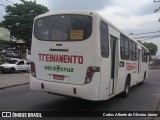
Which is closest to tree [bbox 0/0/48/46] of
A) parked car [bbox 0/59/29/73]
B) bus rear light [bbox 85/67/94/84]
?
parked car [bbox 0/59/29/73]

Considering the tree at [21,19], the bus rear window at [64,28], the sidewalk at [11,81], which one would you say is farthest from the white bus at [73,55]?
the tree at [21,19]

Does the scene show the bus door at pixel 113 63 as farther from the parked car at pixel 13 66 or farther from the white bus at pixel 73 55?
the parked car at pixel 13 66

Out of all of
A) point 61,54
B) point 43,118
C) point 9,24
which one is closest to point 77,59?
point 61,54

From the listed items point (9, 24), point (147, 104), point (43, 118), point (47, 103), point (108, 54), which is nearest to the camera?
point (43, 118)

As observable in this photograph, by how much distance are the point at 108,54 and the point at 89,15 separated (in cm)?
149

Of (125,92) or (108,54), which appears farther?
(125,92)

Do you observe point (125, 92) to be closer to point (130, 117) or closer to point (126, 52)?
point (126, 52)

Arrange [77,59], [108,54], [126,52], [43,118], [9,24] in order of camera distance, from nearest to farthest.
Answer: [43,118] < [77,59] < [108,54] < [126,52] < [9,24]

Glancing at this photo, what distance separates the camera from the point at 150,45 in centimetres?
10581

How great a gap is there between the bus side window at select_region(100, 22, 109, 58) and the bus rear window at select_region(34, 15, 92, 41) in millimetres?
525

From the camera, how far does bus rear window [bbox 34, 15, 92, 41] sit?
862cm

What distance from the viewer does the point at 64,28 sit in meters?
8.88

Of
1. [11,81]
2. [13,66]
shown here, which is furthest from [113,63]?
[13,66]

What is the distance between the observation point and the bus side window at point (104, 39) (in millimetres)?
8781
